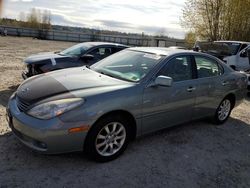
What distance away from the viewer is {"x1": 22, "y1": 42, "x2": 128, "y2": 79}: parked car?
277 inches

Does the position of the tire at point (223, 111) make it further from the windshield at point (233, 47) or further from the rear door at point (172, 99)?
the windshield at point (233, 47)

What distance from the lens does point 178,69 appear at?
4707mm

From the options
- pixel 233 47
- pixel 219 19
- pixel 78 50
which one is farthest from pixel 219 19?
pixel 78 50

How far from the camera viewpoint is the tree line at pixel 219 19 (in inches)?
749

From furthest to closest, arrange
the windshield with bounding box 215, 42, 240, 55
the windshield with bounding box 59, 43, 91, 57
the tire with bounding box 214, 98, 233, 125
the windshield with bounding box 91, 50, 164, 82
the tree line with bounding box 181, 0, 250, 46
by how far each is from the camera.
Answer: the tree line with bounding box 181, 0, 250, 46 < the windshield with bounding box 215, 42, 240, 55 < the windshield with bounding box 59, 43, 91, 57 < the tire with bounding box 214, 98, 233, 125 < the windshield with bounding box 91, 50, 164, 82

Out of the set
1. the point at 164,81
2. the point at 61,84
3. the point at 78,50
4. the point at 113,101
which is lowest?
the point at 113,101

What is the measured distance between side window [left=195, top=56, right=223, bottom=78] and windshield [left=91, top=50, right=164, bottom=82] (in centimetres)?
93

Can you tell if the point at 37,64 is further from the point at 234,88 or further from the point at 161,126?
the point at 234,88

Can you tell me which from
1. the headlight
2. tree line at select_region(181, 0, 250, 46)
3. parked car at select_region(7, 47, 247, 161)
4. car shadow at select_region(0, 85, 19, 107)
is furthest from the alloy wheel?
tree line at select_region(181, 0, 250, 46)

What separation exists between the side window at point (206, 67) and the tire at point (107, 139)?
1942 mm

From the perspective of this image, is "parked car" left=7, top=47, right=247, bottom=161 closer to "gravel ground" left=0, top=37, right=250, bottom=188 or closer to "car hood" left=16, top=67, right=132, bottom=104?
"car hood" left=16, top=67, right=132, bottom=104

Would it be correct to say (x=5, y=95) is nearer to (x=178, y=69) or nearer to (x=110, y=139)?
(x=110, y=139)

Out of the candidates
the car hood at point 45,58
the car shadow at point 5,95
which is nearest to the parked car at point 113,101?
the car shadow at point 5,95

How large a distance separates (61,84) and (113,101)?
0.81 metres
